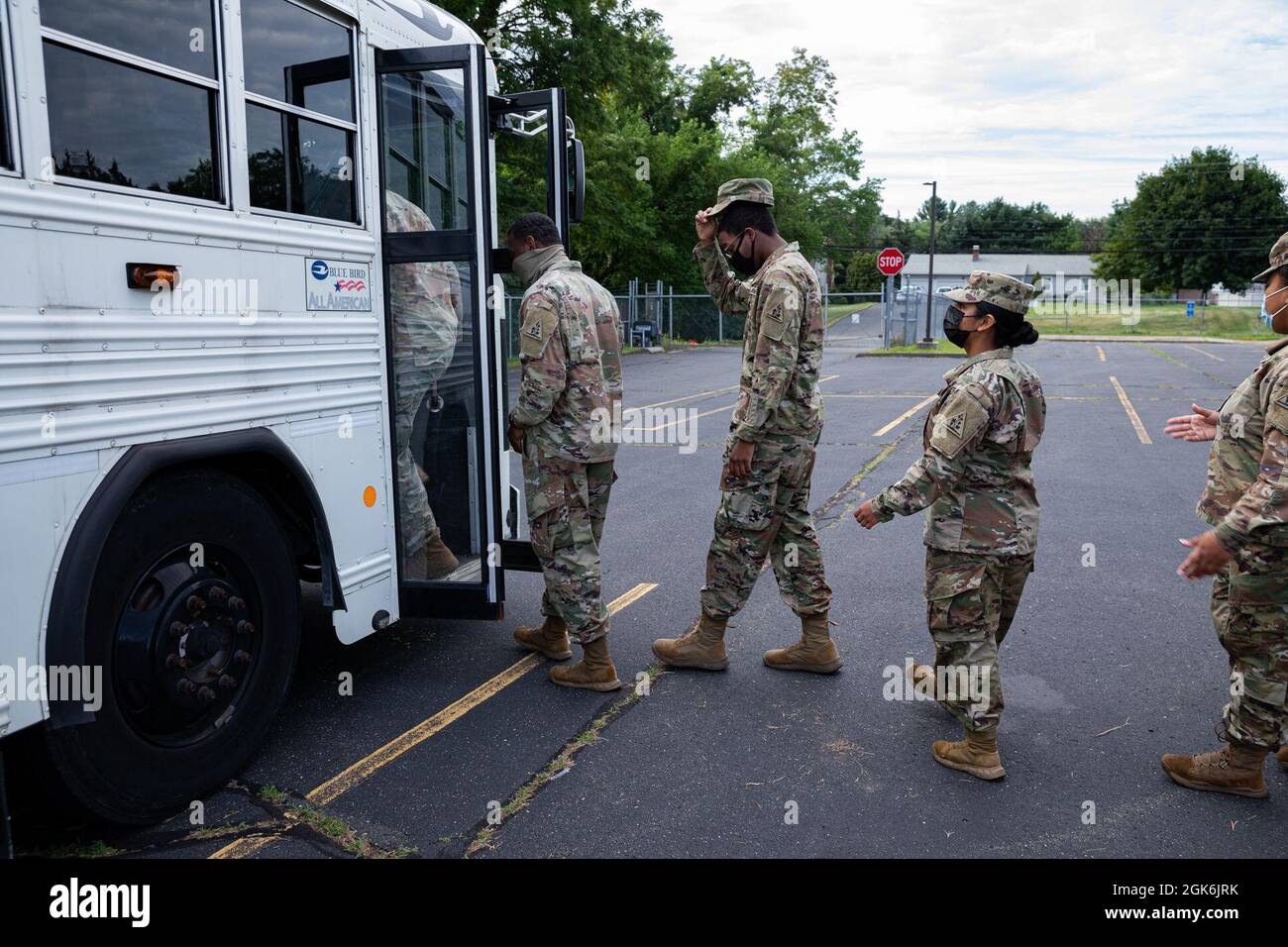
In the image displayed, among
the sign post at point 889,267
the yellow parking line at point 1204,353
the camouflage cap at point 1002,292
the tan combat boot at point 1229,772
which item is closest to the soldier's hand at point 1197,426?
the camouflage cap at point 1002,292

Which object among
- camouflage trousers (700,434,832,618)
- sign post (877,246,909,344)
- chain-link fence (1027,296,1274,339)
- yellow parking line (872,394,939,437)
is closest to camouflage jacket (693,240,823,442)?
camouflage trousers (700,434,832,618)

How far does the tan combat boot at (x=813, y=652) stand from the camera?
4582 mm

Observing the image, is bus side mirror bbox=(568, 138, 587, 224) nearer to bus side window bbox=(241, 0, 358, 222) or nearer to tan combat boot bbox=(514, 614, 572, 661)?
bus side window bbox=(241, 0, 358, 222)

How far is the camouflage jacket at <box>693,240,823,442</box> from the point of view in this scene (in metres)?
4.16

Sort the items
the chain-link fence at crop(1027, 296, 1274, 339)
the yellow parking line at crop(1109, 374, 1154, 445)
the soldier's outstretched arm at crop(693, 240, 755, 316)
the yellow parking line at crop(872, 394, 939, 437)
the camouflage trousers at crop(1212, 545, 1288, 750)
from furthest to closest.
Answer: the chain-link fence at crop(1027, 296, 1274, 339)
the yellow parking line at crop(872, 394, 939, 437)
the yellow parking line at crop(1109, 374, 1154, 445)
the soldier's outstretched arm at crop(693, 240, 755, 316)
the camouflage trousers at crop(1212, 545, 1288, 750)

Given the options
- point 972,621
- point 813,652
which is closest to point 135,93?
point 972,621

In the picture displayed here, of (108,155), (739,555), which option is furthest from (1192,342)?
(108,155)

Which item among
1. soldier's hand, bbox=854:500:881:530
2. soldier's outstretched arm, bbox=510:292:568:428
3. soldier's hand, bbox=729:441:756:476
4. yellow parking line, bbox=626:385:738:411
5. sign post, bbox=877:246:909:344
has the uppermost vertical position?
sign post, bbox=877:246:909:344

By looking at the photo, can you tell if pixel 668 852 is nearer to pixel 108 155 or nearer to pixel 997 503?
pixel 997 503

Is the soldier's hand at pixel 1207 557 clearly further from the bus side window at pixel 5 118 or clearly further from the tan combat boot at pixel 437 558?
the bus side window at pixel 5 118

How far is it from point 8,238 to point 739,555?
3.02 metres

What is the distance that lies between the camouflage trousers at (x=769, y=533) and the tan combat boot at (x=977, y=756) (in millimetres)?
1018

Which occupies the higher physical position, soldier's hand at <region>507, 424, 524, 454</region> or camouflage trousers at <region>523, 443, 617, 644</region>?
soldier's hand at <region>507, 424, 524, 454</region>
